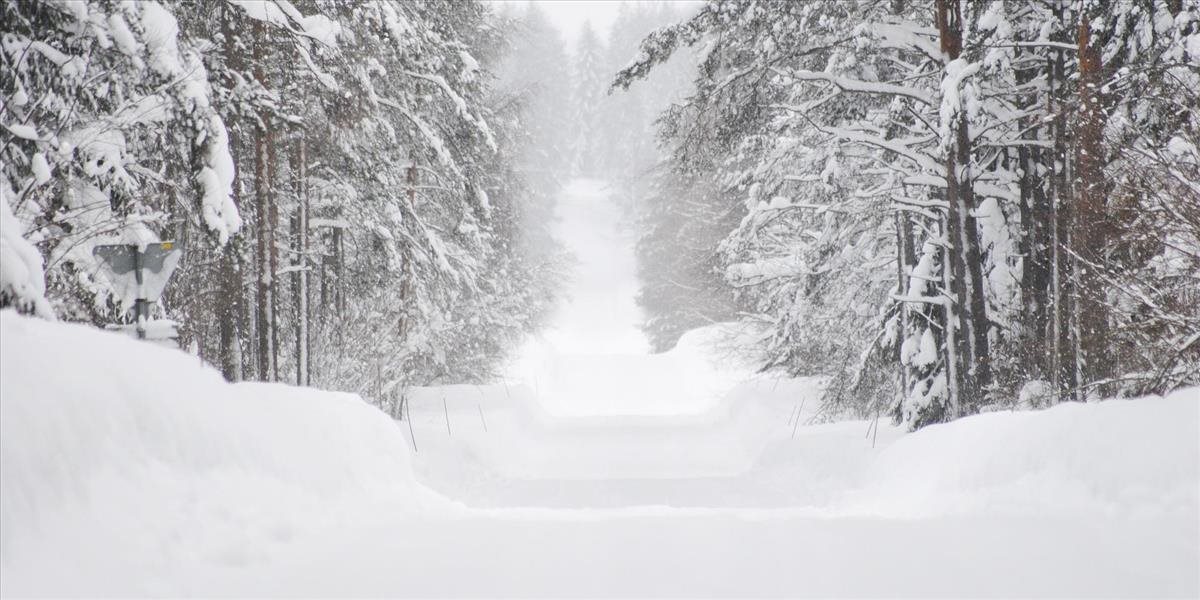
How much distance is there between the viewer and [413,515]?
259 inches

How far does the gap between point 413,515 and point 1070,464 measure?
446cm

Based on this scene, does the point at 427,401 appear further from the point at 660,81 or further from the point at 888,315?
the point at 660,81

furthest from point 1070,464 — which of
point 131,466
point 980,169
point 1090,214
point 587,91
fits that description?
point 587,91

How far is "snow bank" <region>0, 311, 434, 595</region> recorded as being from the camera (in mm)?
3834

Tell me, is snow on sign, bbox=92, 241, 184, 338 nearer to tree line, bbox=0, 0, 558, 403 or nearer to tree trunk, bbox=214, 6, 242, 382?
tree line, bbox=0, 0, 558, 403

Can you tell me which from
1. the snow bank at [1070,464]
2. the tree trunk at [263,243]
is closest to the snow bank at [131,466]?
the snow bank at [1070,464]

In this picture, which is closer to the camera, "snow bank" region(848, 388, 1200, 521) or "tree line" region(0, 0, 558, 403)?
"snow bank" region(848, 388, 1200, 521)

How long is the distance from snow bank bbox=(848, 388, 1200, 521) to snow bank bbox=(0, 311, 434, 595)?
4.58m

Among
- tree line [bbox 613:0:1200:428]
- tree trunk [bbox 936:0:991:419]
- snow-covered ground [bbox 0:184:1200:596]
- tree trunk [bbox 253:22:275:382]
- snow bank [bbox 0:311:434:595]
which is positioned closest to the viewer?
snow bank [bbox 0:311:434:595]

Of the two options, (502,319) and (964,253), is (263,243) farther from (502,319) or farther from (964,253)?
(502,319)

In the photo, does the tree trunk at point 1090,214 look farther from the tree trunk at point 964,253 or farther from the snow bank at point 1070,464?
the snow bank at point 1070,464

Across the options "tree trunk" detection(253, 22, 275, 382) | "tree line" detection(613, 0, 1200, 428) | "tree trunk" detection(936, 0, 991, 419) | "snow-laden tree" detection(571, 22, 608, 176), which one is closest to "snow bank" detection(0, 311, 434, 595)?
"tree trunk" detection(253, 22, 275, 382)

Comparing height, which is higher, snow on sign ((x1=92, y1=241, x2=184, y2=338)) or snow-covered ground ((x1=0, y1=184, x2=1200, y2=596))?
snow on sign ((x1=92, y1=241, x2=184, y2=338))

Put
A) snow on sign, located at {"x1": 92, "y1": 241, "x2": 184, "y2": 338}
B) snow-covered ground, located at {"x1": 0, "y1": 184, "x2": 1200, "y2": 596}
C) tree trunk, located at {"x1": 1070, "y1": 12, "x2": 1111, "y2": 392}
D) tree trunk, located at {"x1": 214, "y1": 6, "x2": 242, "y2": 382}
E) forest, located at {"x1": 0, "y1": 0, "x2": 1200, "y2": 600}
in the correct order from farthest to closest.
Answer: tree trunk, located at {"x1": 214, "y1": 6, "x2": 242, "y2": 382}
tree trunk, located at {"x1": 1070, "y1": 12, "x2": 1111, "y2": 392}
snow on sign, located at {"x1": 92, "y1": 241, "x2": 184, "y2": 338}
forest, located at {"x1": 0, "y1": 0, "x2": 1200, "y2": 600}
snow-covered ground, located at {"x1": 0, "y1": 184, "x2": 1200, "y2": 596}
